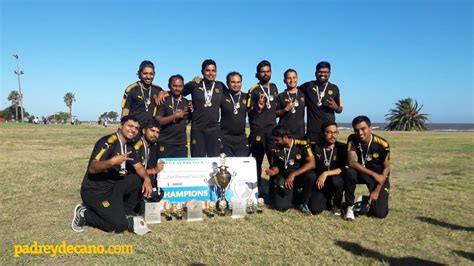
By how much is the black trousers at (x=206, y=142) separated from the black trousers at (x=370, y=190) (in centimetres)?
247

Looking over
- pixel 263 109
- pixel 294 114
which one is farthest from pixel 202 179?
pixel 294 114

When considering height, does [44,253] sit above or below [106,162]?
below

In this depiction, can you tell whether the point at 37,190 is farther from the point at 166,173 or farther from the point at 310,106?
the point at 310,106

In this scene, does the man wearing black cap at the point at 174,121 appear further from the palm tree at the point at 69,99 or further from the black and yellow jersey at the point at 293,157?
the palm tree at the point at 69,99

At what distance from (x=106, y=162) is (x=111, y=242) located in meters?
1.09

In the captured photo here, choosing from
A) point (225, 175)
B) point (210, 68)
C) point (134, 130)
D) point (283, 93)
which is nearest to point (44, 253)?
point (134, 130)

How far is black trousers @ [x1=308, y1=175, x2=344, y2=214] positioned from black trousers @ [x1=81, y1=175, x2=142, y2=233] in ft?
10.4

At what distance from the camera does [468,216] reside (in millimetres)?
6324

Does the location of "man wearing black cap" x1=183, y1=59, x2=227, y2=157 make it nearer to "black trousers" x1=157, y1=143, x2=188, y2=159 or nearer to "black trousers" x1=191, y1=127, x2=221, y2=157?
"black trousers" x1=191, y1=127, x2=221, y2=157

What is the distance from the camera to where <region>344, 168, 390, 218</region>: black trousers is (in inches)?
246

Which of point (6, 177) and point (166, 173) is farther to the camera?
point (6, 177)

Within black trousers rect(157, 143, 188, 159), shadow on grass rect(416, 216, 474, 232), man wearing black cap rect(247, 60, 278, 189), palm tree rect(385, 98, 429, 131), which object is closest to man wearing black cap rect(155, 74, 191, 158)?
black trousers rect(157, 143, 188, 159)

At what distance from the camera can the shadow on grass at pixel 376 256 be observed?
4356mm

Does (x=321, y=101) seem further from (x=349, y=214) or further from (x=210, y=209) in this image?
(x=210, y=209)
